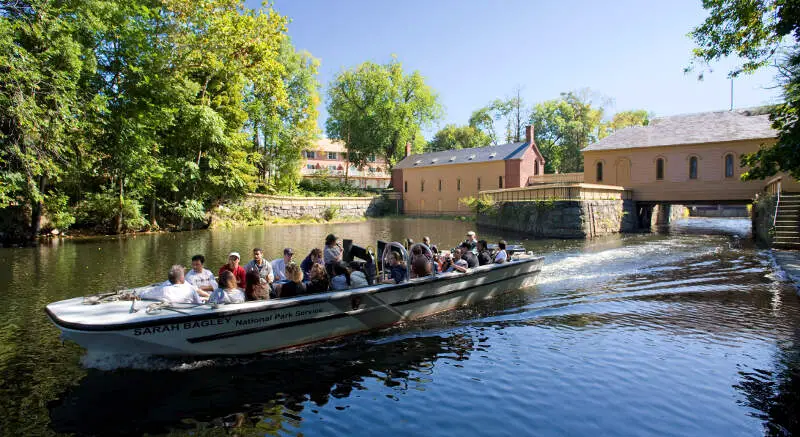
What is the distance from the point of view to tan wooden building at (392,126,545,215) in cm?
5109

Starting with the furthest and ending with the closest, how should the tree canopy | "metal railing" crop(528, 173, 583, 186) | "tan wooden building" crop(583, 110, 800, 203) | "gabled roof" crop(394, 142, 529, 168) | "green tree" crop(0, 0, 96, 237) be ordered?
"gabled roof" crop(394, 142, 529, 168) < "metal railing" crop(528, 173, 583, 186) < "tan wooden building" crop(583, 110, 800, 203) < the tree canopy < "green tree" crop(0, 0, 96, 237)

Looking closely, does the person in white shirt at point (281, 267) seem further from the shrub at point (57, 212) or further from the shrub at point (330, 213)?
the shrub at point (330, 213)

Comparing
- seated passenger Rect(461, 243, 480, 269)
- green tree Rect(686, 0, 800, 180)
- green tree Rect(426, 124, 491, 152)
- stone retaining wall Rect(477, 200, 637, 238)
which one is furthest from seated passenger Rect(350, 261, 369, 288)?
green tree Rect(426, 124, 491, 152)

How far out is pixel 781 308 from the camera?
36.7 feet

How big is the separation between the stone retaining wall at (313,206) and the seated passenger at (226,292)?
32106mm

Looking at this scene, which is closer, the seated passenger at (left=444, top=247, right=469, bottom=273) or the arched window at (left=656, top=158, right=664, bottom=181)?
the seated passenger at (left=444, top=247, right=469, bottom=273)

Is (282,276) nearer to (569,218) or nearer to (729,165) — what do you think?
(569,218)

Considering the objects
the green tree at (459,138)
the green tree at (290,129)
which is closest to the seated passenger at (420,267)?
the green tree at (290,129)

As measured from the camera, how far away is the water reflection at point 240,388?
593 cm

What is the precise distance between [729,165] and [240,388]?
37.0 m

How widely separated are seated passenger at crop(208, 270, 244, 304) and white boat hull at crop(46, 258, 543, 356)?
37 cm

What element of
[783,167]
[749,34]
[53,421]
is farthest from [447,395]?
[749,34]

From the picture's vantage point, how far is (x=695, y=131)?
3569 centimetres

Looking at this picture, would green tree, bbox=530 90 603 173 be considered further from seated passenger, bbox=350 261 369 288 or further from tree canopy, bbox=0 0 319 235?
seated passenger, bbox=350 261 369 288
